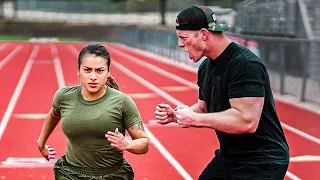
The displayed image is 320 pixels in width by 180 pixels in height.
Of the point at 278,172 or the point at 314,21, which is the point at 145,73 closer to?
the point at 314,21

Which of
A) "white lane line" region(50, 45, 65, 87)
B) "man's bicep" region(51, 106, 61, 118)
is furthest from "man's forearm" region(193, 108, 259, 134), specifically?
"white lane line" region(50, 45, 65, 87)

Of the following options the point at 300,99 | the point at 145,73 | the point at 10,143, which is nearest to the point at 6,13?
the point at 145,73

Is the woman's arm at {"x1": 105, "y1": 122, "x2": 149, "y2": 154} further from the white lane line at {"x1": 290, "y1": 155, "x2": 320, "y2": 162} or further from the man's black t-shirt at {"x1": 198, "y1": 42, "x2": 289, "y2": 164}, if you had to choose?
the white lane line at {"x1": 290, "y1": 155, "x2": 320, "y2": 162}

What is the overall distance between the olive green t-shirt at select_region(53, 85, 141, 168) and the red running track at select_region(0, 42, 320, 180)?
393cm

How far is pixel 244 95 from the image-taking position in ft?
13.9

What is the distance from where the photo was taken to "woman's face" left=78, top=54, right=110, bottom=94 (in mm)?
4457

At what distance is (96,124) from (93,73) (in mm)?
322

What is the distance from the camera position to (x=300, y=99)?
16.3 meters

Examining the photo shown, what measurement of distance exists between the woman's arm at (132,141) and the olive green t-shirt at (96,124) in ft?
0.18

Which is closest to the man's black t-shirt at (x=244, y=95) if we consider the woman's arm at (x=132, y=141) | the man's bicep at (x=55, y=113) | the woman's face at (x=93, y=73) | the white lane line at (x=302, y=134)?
the woman's arm at (x=132, y=141)

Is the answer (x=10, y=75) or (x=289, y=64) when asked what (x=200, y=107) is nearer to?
(x=289, y=64)

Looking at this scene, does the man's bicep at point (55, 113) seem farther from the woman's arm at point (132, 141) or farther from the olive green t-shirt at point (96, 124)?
the woman's arm at point (132, 141)

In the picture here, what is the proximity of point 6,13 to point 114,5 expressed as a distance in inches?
402

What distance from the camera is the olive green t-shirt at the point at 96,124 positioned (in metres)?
4.46
